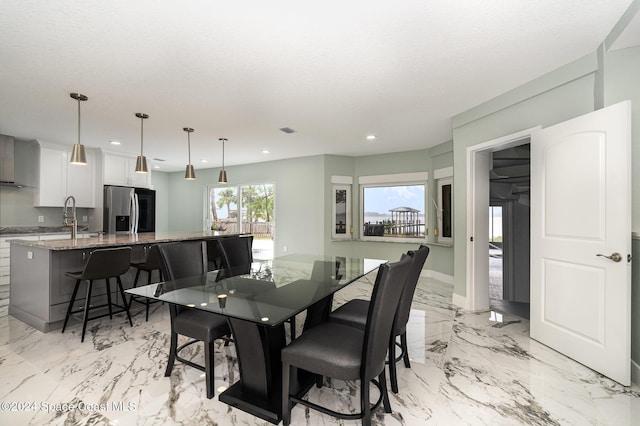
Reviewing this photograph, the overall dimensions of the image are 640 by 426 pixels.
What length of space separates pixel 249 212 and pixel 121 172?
8.74 ft

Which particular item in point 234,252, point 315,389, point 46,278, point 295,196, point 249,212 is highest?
point 295,196

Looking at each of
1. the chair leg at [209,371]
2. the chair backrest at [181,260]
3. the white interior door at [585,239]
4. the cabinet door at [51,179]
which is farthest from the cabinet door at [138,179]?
the white interior door at [585,239]

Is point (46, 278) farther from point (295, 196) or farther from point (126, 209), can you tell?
point (295, 196)

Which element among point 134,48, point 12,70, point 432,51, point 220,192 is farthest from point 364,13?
point 220,192

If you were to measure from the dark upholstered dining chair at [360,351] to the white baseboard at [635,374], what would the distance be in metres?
1.85

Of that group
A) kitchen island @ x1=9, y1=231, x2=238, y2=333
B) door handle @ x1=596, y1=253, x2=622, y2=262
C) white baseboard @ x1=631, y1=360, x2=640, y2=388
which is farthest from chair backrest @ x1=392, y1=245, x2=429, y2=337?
kitchen island @ x1=9, y1=231, x2=238, y2=333

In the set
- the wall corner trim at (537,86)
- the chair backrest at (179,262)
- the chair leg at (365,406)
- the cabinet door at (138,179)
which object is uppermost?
the wall corner trim at (537,86)

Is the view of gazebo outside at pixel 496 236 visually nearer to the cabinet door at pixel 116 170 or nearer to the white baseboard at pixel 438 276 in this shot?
the white baseboard at pixel 438 276

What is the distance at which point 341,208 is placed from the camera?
6.16 metres

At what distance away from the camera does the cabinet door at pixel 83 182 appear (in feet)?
17.5

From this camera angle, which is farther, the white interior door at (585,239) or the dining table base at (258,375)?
the white interior door at (585,239)

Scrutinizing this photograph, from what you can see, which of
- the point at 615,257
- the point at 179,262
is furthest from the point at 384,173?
the point at 179,262

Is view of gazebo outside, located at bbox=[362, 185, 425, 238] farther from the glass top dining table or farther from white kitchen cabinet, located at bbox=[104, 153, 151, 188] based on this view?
white kitchen cabinet, located at bbox=[104, 153, 151, 188]

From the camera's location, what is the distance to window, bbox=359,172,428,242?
5727 mm
